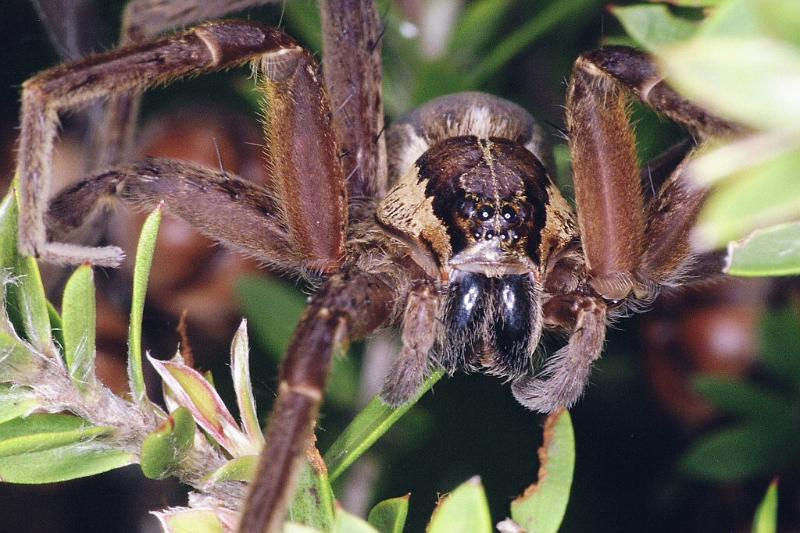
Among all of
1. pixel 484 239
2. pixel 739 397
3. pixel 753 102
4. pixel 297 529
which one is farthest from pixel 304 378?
pixel 739 397

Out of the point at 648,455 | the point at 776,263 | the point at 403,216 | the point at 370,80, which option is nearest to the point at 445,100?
the point at 370,80

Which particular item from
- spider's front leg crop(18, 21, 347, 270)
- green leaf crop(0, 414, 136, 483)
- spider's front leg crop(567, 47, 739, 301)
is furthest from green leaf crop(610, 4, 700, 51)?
green leaf crop(0, 414, 136, 483)

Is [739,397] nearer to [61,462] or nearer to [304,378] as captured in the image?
[304,378]

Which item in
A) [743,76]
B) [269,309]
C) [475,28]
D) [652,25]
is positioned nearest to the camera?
[743,76]

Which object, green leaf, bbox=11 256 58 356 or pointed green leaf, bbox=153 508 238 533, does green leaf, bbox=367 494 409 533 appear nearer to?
pointed green leaf, bbox=153 508 238 533

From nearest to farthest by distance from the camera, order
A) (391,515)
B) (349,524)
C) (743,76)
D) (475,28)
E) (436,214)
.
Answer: (743,76) < (349,524) < (391,515) < (436,214) < (475,28)

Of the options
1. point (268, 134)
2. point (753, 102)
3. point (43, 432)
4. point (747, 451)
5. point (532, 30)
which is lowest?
point (747, 451)

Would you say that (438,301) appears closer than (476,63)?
Yes

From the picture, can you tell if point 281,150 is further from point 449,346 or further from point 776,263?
point 776,263
